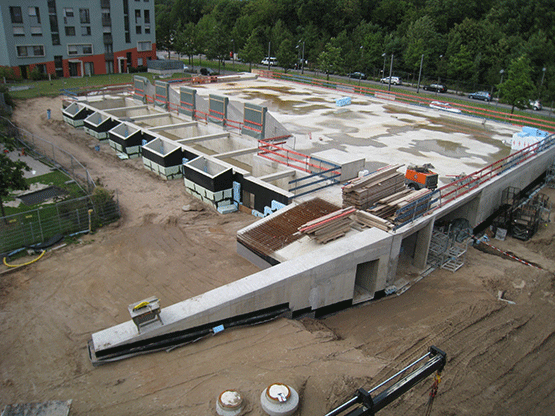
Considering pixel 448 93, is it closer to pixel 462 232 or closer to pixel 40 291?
pixel 462 232

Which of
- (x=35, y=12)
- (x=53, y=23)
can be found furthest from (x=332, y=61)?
(x=35, y=12)

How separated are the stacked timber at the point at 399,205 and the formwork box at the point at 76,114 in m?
26.4

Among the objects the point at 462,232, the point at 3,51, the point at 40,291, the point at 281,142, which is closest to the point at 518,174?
the point at 462,232

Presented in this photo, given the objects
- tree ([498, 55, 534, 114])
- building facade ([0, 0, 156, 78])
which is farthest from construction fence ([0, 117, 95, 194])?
tree ([498, 55, 534, 114])

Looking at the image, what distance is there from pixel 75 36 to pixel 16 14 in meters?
7.19

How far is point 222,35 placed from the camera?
6475 centimetres

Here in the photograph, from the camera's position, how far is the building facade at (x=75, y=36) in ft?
171

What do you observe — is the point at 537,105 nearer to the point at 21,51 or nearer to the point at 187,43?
the point at 187,43

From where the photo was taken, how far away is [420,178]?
19.1 meters

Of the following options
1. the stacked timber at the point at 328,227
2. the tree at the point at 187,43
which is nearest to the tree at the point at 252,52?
Result: the tree at the point at 187,43

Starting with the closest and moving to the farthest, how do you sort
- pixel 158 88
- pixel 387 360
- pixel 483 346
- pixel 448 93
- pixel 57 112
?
pixel 387 360, pixel 483 346, pixel 158 88, pixel 57 112, pixel 448 93

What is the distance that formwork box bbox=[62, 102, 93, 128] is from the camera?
113ft

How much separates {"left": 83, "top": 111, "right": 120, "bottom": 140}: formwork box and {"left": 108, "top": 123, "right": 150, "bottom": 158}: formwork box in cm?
159

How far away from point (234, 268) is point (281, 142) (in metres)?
12.2
